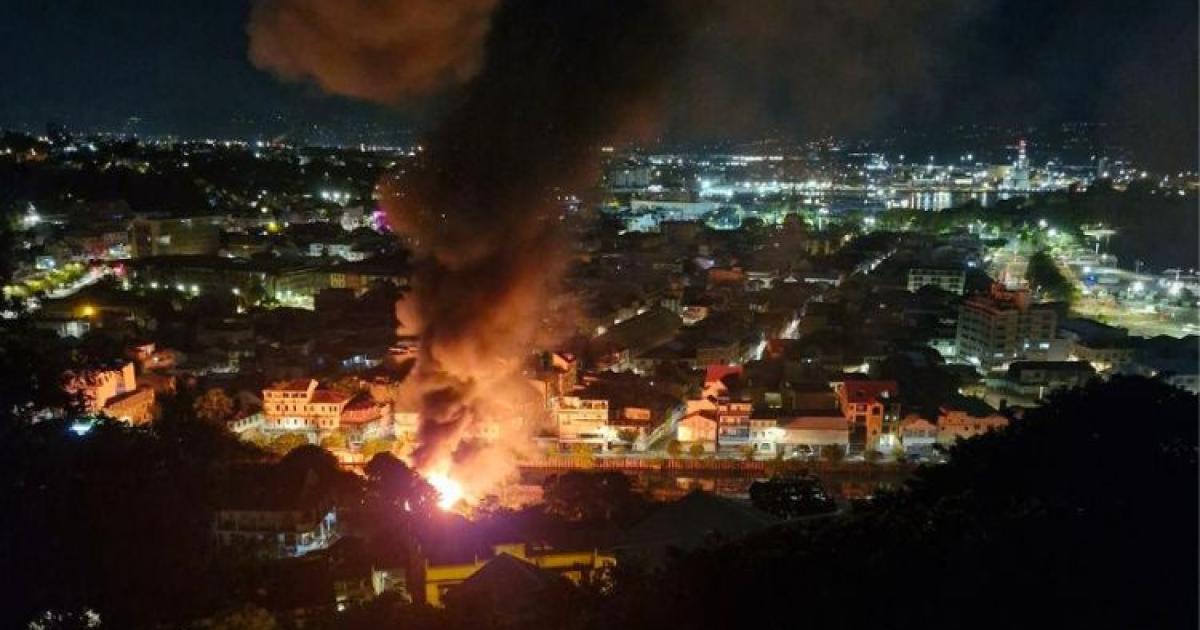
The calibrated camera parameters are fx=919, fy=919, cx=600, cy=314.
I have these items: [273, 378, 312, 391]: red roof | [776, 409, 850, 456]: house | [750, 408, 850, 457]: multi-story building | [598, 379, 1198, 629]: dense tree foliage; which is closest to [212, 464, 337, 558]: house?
[273, 378, 312, 391]: red roof

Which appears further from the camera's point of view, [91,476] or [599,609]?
[599,609]

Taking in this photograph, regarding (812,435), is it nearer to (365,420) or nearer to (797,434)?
(797,434)

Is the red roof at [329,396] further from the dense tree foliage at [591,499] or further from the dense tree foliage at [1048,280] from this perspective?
the dense tree foliage at [1048,280]

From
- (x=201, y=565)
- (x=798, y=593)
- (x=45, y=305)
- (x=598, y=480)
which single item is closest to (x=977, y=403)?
(x=598, y=480)

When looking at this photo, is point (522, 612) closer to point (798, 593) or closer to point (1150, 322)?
point (798, 593)

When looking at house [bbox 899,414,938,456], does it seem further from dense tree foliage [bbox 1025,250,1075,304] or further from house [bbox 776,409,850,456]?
dense tree foliage [bbox 1025,250,1075,304]

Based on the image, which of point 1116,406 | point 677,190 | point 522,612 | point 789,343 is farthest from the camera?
point 677,190
